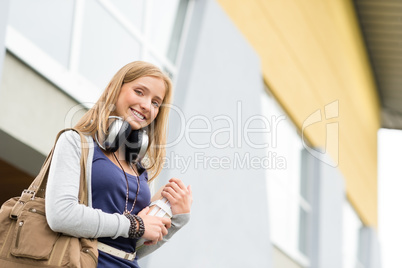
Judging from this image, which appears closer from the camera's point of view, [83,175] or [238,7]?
[83,175]

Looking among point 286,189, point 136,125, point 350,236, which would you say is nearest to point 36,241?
point 136,125

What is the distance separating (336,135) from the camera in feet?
38.3

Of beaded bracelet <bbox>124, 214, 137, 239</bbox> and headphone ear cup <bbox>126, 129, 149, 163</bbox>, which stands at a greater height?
headphone ear cup <bbox>126, 129, 149, 163</bbox>

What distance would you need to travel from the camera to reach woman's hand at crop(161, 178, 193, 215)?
217cm

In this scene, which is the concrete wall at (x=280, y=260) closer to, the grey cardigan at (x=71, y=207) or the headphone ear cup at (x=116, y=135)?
the headphone ear cup at (x=116, y=135)

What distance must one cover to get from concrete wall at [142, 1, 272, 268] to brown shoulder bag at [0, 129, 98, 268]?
291cm

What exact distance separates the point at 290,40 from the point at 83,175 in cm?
747

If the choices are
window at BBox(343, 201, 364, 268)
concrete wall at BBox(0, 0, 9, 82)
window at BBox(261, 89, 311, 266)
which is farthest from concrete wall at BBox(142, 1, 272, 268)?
window at BBox(343, 201, 364, 268)

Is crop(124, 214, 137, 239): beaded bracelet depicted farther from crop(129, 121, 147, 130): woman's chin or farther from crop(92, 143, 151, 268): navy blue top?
crop(129, 121, 147, 130): woman's chin

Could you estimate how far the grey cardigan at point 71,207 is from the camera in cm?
191

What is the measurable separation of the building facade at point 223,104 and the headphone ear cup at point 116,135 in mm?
1653

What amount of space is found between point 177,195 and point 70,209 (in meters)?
0.40

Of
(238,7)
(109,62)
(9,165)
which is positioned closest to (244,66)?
(238,7)

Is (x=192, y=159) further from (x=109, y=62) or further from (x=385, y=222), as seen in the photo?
(x=385, y=222)
